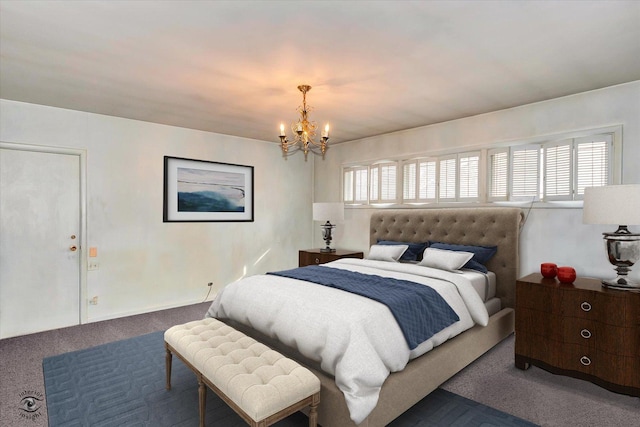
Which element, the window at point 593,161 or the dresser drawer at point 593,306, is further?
the window at point 593,161

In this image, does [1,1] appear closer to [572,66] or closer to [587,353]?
[572,66]

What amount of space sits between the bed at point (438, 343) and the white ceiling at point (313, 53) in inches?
51.0

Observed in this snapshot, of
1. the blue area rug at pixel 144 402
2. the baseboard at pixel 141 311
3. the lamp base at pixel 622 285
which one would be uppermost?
the lamp base at pixel 622 285

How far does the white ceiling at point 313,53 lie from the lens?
6.41ft

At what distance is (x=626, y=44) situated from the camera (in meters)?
2.34

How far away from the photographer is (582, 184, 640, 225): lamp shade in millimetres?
2443

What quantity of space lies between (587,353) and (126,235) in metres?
4.79

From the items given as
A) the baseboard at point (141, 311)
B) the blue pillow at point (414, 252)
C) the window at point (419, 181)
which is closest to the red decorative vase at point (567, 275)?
the blue pillow at point (414, 252)

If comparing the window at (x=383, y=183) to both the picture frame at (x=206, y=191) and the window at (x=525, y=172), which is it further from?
the picture frame at (x=206, y=191)

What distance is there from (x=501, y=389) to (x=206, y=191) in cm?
411

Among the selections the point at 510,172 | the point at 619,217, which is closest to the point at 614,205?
the point at 619,217

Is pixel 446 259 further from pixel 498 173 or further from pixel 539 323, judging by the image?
pixel 498 173

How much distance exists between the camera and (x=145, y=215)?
438 centimetres

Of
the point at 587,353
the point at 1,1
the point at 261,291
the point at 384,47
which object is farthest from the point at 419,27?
the point at 587,353
